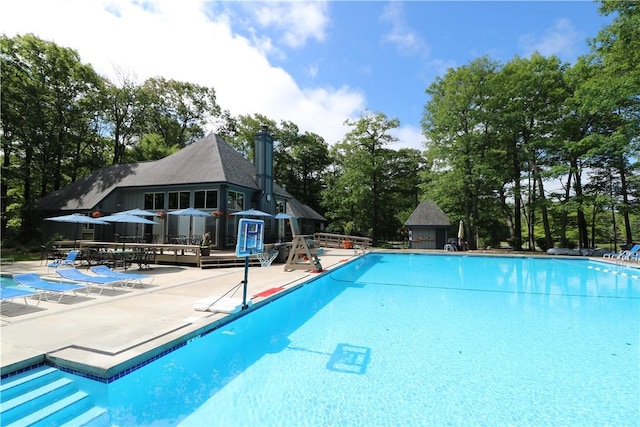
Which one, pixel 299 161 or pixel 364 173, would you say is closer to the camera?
pixel 364 173

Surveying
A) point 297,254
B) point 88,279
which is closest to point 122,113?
point 297,254

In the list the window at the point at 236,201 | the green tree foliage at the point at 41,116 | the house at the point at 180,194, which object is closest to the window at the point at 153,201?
the house at the point at 180,194

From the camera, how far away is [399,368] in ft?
15.1

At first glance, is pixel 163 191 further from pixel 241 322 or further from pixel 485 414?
pixel 485 414

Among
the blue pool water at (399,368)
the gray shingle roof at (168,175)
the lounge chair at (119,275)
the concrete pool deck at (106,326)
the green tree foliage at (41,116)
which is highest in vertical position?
the green tree foliage at (41,116)

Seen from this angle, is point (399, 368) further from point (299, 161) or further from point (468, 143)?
point (299, 161)

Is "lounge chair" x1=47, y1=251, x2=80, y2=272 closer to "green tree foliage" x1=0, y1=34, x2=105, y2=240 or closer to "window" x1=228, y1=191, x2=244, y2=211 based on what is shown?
"window" x1=228, y1=191, x2=244, y2=211

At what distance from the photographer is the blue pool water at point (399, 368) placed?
3486 millimetres

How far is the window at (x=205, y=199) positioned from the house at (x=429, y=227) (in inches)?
614

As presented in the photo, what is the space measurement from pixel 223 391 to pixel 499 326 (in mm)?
5872

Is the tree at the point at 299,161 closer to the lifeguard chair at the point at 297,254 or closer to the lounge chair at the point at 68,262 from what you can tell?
the lifeguard chair at the point at 297,254

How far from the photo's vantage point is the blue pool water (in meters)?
3.49

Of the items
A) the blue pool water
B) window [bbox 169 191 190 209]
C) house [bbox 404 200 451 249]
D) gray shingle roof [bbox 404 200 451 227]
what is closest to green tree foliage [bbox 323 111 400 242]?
house [bbox 404 200 451 249]

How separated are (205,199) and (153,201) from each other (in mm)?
4144
